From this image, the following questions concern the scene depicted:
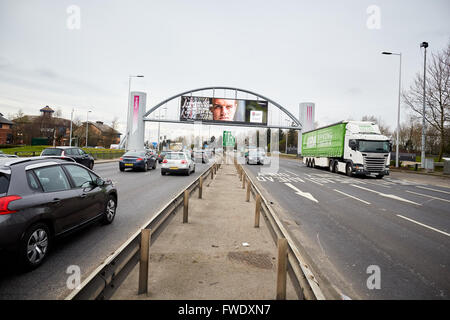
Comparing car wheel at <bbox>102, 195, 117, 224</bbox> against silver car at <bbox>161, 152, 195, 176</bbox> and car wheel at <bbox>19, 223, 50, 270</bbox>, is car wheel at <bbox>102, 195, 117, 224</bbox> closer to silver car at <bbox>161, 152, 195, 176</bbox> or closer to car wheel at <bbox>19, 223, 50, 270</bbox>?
car wheel at <bbox>19, 223, 50, 270</bbox>

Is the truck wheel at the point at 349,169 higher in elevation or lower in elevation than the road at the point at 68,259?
higher

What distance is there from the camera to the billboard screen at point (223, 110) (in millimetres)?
54875

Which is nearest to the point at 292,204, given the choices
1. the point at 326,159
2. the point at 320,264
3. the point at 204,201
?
the point at 204,201

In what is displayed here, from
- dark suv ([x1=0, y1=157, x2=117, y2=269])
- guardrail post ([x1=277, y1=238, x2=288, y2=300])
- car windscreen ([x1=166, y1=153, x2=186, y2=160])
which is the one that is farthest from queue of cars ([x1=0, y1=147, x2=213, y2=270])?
car windscreen ([x1=166, y1=153, x2=186, y2=160])

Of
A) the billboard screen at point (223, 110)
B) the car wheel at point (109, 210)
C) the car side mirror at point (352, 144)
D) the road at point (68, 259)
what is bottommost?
the road at point (68, 259)

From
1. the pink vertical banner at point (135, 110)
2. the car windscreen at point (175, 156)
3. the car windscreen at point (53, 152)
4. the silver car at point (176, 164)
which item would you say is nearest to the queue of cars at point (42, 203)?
the silver car at point (176, 164)

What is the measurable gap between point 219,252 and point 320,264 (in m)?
1.64

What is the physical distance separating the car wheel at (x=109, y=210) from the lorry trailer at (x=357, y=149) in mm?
17698

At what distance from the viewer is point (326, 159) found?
27.2m

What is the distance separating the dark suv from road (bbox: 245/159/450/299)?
403 cm

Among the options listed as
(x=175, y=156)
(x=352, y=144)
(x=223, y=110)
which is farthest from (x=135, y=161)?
(x=223, y=110)

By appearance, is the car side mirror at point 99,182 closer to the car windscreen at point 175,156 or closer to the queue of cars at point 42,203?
the queue of cars at point 42,203

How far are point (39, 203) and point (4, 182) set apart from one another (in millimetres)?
501
